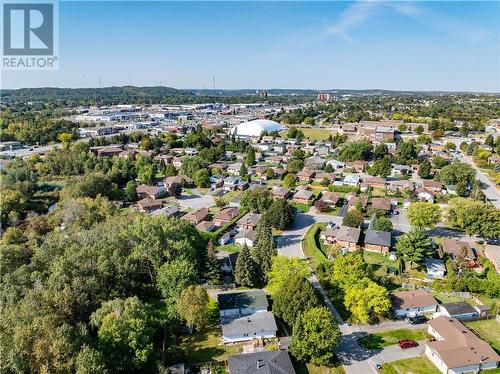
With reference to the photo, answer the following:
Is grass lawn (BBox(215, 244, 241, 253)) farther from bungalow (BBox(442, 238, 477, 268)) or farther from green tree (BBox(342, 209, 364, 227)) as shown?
bungalow (BBox(442, 238, 477, 268))

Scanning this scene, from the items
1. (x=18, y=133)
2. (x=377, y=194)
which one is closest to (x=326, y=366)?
(x=377, y=194)

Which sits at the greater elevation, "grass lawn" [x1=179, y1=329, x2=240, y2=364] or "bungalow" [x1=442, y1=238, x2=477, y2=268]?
"bungalow" [x1=442, y1=238, x2=477, y2=268]

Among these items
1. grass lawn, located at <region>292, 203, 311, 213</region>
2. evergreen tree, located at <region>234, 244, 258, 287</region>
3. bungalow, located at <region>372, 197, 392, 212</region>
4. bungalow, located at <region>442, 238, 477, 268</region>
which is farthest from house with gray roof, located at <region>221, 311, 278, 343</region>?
bungalow, located at <region>372, 197, 392, 212</region>

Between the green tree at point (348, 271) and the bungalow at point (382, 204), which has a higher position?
the bungalow at point (382, 204)

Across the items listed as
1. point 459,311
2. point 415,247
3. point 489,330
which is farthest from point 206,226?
point 489,330

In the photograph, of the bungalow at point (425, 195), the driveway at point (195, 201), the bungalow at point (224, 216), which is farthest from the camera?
Result: the bungalow at point (425, 195)

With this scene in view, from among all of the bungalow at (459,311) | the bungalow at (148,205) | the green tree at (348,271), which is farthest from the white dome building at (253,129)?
the bungalow at (459,311)

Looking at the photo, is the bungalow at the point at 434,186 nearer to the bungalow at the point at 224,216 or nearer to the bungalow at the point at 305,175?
the bungalow at the point at 305,175
